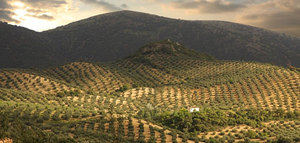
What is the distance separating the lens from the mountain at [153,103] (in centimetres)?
2595

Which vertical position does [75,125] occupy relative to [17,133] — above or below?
below

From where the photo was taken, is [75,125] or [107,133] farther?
[75,125]

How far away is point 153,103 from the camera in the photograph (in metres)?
53.1

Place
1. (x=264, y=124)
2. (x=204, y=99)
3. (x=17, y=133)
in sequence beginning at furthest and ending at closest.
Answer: (x=204, y=99) → (x=264, y=124) → (x=17, y=133)

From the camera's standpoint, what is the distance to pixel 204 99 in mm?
55500

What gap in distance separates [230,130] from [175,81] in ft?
143

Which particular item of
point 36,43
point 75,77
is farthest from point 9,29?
point 75,77

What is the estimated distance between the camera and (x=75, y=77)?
7581cm

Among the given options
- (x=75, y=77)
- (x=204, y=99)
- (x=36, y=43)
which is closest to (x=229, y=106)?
(x=204, y=99)

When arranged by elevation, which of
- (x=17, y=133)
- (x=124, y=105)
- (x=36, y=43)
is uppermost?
(x=36, y=43)

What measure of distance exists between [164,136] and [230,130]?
43.7 feet

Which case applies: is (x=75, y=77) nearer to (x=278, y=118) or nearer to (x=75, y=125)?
(x=75, y=125)

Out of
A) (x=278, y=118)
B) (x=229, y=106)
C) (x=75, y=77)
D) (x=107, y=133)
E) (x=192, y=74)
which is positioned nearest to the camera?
(x=107, y=133)

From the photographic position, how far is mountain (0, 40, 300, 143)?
85.1ft
